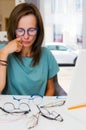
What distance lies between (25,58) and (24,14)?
0.27 metres

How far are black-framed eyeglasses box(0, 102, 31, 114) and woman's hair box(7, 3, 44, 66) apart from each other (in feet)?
1.22

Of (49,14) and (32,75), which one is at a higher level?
(49,14)

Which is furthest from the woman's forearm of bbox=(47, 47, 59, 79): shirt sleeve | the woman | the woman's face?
bbox=(47, 47, 59, 79): shirt sleeve

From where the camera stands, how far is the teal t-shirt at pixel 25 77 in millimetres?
1491

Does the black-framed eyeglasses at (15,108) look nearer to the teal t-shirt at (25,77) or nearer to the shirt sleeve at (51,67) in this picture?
the teal t-shirt at (25,77)

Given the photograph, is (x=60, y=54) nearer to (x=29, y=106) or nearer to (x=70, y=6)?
(x=70, y=6)

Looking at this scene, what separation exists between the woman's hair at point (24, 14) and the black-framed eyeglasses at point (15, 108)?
1.22 feet

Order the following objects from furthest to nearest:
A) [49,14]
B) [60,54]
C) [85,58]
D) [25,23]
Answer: [60,54]
[49,14]
[25,23]
[85,58]

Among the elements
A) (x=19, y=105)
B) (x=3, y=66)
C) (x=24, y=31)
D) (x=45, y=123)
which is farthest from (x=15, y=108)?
(x=24, y=31)

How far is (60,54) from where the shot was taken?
12.7 feet

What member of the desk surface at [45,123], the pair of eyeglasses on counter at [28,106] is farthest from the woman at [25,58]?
the desk surface at [45,123]

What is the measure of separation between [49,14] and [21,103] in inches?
80.0

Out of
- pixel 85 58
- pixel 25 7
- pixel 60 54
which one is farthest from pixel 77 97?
pixel 60 54

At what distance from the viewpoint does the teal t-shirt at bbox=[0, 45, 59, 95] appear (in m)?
Result: 1.49
